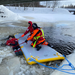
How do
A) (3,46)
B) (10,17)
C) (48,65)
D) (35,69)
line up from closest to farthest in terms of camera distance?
(35,69) < (48,65) < (3,46) < (10,17)

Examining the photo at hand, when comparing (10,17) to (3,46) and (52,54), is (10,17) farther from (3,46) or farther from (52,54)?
(52,54)

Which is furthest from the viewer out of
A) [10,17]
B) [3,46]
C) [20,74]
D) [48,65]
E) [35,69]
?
[10,17]

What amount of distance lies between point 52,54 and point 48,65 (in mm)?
393

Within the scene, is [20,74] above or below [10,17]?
below

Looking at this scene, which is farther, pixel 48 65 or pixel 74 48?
pixel 74 48

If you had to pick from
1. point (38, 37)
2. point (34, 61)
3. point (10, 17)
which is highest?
point (10, 17)

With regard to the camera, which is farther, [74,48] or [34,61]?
[74,48]

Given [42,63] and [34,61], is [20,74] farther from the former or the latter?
[42,63]

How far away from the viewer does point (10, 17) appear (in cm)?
1101

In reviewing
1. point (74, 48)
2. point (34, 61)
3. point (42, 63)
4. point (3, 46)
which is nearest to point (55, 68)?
point (42, 63)

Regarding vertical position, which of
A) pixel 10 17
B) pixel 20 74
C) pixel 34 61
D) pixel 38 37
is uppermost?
pixel 10 17

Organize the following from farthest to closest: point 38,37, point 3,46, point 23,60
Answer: point 3,46, point 38,37, point 23,60

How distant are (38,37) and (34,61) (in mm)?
1030

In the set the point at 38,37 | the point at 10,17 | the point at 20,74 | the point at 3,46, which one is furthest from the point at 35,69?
the point at 10,17
